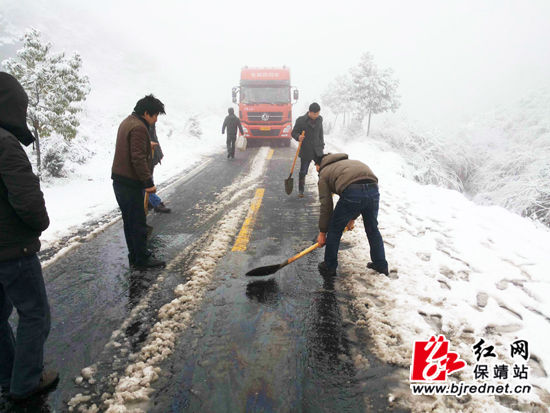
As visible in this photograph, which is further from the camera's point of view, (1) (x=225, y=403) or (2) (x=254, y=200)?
(2) (x=254, y=200)

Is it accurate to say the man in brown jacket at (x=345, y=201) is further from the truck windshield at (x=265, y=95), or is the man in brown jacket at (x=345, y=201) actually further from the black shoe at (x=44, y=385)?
the truck windshield at (x=265, y=95)

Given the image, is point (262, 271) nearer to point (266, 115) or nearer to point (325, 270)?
point (325, 270)

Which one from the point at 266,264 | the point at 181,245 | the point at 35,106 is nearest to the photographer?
the point at 266,264

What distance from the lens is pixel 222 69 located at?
291ft

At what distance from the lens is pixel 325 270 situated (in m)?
3.73

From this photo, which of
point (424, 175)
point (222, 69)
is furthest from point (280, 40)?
point (424, 175)

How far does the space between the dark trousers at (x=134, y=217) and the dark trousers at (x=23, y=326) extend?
1.67 m

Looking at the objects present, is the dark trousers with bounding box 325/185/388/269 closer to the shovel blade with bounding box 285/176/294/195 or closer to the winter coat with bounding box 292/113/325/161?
the shovel blade with bounding box 285/176/294/195

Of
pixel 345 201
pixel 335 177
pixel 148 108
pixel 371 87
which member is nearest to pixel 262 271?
pixel 345 201

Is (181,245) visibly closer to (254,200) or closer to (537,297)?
(254,200)

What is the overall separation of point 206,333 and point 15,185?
172cm

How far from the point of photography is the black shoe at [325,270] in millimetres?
3654

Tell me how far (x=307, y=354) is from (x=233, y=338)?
24.3 inches

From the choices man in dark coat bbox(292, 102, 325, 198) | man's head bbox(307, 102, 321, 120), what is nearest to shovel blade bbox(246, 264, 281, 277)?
man in dark coat bbox(292, 102, 325, 198)
